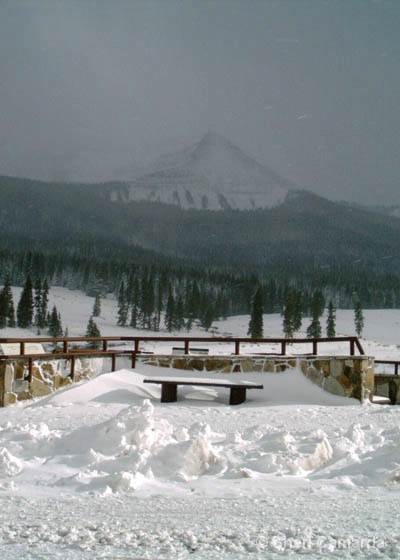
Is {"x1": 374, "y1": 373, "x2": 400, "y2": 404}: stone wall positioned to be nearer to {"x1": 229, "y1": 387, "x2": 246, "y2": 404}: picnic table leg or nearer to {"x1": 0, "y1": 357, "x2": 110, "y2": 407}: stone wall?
{"x1": 229, "y1": 387, "x2": 246, "y2": 404}: picnic table leg

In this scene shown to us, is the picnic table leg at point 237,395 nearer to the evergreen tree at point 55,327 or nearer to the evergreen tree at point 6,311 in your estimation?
the evergreen tree at point 55,327

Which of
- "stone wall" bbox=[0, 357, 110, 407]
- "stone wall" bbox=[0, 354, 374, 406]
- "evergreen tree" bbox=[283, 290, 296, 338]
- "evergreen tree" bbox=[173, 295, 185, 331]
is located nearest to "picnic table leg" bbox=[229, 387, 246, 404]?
"stone wall" bbox=[0, 354, 374, 406]

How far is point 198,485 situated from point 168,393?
589cm

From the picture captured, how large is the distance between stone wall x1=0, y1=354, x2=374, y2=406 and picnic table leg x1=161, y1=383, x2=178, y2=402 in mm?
1802

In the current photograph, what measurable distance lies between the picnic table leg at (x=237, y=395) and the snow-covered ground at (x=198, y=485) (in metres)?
1.11

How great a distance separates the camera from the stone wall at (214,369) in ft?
39.4

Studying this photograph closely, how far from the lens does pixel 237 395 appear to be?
1209 centimetres

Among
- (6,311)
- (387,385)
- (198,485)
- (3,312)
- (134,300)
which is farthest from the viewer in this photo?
(134,300)

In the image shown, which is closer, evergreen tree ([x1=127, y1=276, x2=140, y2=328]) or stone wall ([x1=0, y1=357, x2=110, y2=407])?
stone wall ([x1=0, y1=357, x2=110, y2=407])

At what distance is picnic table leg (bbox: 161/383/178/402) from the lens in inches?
476

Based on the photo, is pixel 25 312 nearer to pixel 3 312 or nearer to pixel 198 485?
pixel 3 312

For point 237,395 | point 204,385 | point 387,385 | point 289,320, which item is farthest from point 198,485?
point 289,320

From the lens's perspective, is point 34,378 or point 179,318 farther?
point 179,318

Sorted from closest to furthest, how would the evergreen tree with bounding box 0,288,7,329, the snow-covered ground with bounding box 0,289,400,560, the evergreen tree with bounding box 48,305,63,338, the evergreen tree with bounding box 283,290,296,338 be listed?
the snow-covered ground with bounding box 0,289,400,560 < the evergreen tree with bounding box 48,305,63,338 < the evergreen tree with bounding box 0,288,7,329 < the evergreen tree with bounding box 283,290,296,338
